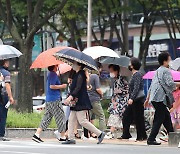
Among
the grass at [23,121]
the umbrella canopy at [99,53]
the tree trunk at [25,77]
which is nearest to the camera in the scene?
the umbrella canopy at [99,53]

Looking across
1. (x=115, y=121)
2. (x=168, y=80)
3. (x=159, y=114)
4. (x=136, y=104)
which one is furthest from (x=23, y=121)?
(x=168, y=80)

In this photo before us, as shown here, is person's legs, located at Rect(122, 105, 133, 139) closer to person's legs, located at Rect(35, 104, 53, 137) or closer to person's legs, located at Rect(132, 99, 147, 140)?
person's legs, located at Rect(132, 99, 147, 140)

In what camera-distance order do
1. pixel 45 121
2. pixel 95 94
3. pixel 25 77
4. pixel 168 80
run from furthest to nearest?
pixel 25 77
pixel 95 94
pixel 45 121
pixel 168 80

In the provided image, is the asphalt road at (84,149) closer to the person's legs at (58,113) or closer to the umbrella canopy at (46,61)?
the person's legs at (58,113)

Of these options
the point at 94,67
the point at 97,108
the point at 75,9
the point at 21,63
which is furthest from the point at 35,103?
the point at 94,67

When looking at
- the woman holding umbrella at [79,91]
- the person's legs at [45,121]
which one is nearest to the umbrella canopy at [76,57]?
the woman holding umbrella at [79,91]

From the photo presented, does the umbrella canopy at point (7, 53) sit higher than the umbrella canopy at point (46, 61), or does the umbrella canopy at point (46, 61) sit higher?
the umbrella canopy at point (7, 53)

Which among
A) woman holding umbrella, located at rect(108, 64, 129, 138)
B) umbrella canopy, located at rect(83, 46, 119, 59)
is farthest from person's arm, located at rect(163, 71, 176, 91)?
umbrella canopy, located at rect(83, 46, 119, 59)

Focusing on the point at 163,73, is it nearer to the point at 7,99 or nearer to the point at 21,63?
the point at 7,99

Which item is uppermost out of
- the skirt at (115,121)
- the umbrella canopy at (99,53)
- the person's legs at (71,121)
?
the umbrella canopy at (99,53)

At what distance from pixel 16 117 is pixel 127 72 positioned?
3.25 metres

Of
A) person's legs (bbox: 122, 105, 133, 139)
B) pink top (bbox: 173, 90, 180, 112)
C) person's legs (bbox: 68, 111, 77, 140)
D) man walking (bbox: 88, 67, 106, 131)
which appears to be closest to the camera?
person's legs (bbox: 68, 111, 77, 140)

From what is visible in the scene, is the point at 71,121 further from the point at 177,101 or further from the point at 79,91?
the point at 177,101

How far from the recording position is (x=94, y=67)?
50.1ft
